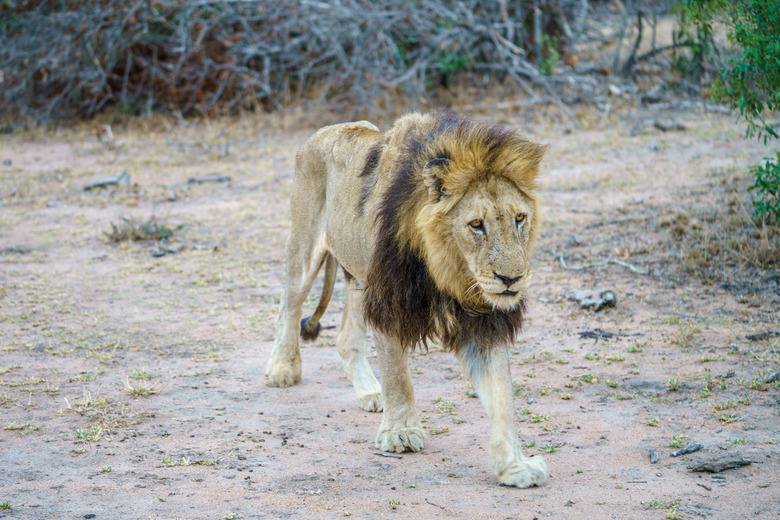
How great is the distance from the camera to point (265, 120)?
1313cm

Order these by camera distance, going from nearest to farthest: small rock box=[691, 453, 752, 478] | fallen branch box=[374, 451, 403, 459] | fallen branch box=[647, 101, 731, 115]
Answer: small rock box=[691, 453, 752, 478] < fallen branch box=[374, 451, 403, 459] < fallen branch box=[647, 101, 731, 115]

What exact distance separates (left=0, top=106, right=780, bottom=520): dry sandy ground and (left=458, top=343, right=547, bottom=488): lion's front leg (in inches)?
3.0

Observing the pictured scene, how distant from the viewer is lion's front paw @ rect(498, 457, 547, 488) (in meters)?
3.21

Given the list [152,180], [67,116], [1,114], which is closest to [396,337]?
[152,180]

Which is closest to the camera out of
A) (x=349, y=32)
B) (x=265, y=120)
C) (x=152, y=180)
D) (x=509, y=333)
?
(x=509, y=333)

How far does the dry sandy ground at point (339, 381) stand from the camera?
3191 mm

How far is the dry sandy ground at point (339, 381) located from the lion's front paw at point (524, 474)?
4cm

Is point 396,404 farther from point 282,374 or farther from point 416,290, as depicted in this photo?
point 282,374

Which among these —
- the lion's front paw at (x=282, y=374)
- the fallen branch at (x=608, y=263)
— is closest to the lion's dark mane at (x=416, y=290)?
the lion's front paw at (x=282, y=374)

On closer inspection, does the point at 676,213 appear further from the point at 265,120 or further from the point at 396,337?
the point at 265,120

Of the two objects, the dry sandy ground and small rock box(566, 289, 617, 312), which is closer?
the dry sandy ground

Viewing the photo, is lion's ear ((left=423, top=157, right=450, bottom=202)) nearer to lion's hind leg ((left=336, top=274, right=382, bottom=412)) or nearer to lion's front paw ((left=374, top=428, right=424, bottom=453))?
lion's front paw ((left=374, top=428, right=424, bottom=453))

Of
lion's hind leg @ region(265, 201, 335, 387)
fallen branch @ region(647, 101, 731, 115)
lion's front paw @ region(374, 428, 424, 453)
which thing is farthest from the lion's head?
fallen branch @ region(647, 101, 731, 115)

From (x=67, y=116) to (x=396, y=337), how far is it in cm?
1219
